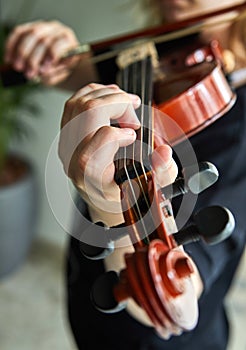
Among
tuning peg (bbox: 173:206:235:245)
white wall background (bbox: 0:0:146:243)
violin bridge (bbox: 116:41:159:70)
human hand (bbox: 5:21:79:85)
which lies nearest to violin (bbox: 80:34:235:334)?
tuning peg (bbox: 173:206:235:245)

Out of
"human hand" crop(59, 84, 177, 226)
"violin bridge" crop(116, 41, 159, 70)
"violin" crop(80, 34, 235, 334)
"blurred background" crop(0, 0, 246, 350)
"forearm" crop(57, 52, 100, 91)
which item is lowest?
"blurred background" crop(0, 0, 246, 350)

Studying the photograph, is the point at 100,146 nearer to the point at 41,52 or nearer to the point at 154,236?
the point at 154,236

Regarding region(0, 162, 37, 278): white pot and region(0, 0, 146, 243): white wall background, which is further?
region(0, 162, 37, 278): white pot

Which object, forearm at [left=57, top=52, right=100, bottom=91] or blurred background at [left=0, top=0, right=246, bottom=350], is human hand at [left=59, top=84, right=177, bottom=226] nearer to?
forearm at [left=57, top=52, right=100, bottom=91]

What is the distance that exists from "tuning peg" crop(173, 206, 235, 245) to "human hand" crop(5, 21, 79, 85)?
45 centimetres

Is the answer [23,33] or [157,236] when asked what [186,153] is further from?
[23,33]

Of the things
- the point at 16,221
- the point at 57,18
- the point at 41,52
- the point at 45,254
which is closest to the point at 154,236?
the point at 41,52

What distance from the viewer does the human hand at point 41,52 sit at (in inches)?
27.2

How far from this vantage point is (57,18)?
4.19 ft

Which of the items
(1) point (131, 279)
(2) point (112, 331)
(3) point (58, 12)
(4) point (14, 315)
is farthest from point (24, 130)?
(1) point (131, 279)

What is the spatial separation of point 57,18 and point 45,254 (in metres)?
0.69

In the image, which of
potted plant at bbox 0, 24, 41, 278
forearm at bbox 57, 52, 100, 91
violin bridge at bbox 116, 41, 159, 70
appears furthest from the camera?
potted plant at bbox 0, 24, 41, 278

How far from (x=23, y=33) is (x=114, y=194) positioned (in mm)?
508

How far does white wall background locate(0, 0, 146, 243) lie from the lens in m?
1.19
